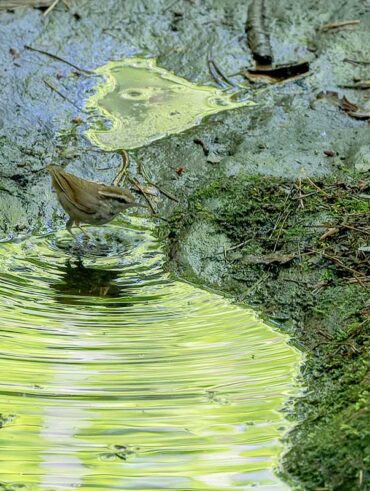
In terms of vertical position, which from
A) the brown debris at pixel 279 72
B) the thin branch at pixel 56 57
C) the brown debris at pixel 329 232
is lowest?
the brown debris at pixel 329 232

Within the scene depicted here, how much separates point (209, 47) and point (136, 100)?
1.25 m

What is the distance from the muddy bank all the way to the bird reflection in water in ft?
2.01

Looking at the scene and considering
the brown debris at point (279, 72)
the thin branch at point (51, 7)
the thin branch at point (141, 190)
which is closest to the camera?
the thin branch at point (141, 190)

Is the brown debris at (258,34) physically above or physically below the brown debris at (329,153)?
above

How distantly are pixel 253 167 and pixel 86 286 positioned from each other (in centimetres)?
216

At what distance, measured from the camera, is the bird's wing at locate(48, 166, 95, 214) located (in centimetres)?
803

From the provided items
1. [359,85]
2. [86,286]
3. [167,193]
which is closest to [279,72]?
[359,85]

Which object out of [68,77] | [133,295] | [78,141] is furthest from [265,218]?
[68,77]

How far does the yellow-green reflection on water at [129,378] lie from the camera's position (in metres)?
5.46

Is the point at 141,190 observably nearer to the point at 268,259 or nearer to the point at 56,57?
the point at 268,259

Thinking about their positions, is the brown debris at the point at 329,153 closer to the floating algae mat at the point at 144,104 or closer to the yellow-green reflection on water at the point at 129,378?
the floating algae mat at the point at 144,104

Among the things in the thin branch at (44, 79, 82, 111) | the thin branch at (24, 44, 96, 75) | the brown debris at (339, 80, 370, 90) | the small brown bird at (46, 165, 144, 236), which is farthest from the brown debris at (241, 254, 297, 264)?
the thin branch at (24, 44, 96, 75)

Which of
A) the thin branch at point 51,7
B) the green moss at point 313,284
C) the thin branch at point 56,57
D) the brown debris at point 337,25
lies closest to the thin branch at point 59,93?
the thin branch at point 56,57

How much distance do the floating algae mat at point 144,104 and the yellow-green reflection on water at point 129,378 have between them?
1806 millimetres
